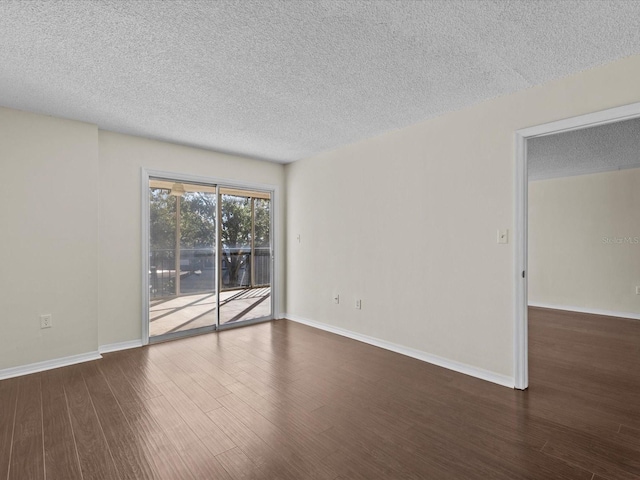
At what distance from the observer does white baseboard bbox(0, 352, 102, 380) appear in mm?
3057

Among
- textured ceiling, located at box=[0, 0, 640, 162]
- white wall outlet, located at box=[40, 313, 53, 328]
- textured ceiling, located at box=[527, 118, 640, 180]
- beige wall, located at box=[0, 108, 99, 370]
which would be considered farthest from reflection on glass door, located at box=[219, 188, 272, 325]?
textured ceiling, located at box=[527, 118, 640, 180]

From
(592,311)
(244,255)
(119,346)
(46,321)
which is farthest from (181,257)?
(592,311)

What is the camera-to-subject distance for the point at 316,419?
2.31 meters

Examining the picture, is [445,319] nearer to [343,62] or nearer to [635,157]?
[343,62]

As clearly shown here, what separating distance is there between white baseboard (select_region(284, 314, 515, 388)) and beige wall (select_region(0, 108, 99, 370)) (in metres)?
2.82

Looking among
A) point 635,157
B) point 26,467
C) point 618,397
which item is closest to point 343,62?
point 26,467

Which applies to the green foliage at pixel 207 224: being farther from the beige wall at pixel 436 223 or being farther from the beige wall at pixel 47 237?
the beige wall at pixel 436 223

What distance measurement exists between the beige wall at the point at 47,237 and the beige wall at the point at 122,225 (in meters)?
0.17

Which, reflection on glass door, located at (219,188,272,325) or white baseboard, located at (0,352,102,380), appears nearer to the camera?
white baseboard, located at (0,352,102,380)

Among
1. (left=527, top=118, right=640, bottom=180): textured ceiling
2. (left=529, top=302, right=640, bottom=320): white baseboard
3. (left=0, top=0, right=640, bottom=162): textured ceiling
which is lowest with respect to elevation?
(left=529, top=302, right=640, bottom=320): white baseboard

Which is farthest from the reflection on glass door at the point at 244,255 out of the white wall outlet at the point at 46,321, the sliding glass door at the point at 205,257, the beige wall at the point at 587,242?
the beige wall at the point at 587,242

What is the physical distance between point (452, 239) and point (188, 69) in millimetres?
2718

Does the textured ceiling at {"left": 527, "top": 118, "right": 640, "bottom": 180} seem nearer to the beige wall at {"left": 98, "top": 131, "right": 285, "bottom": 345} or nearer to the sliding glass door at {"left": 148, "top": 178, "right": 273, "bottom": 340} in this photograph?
the sliding glass door at {"left": 148, "top": 178, "right": 273, "bottom": 340}

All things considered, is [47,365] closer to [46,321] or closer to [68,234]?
[46,321]
